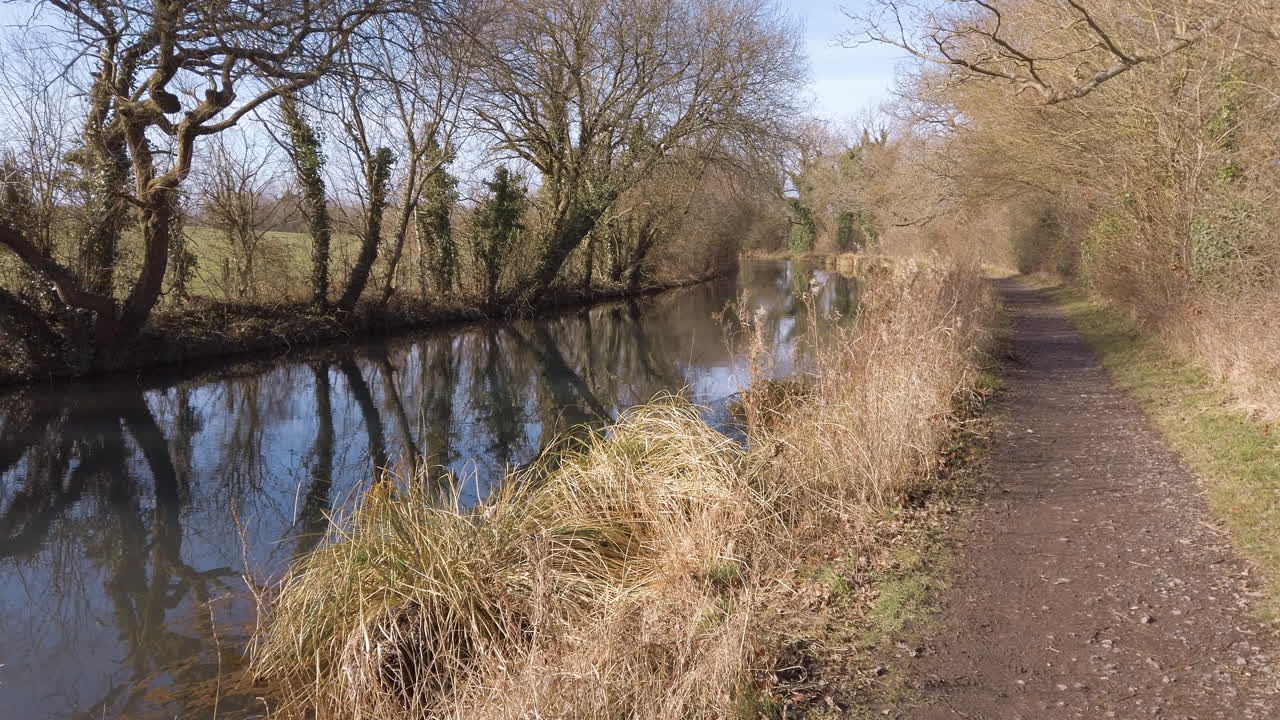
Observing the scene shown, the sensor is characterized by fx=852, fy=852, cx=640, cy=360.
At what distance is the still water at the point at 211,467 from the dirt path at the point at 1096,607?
3269mm

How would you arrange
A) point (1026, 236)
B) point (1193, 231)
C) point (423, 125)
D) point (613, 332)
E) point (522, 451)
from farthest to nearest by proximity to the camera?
point (1026, 236) → point (613, 332) → point (423, 125) → point (1193, 231) → point (522, 451)

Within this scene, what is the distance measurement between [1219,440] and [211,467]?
33.2 feet

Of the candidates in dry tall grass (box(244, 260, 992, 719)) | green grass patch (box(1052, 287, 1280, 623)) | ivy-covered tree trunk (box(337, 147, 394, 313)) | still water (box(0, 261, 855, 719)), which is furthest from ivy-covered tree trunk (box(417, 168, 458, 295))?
dry tall grass (box(244, 260, 992, 719))

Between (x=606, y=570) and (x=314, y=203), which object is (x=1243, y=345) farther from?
(x=314, y=203)

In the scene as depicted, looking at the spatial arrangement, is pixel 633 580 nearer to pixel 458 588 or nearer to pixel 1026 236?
pixel 458 588

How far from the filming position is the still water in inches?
207

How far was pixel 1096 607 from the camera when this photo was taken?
4582mm

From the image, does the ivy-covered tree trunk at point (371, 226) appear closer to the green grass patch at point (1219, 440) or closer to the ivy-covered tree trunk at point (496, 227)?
the ivy-covered tree trunk at point (496, 227)

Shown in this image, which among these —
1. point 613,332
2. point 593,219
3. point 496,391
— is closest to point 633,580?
point 496,391

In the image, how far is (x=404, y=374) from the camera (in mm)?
15797

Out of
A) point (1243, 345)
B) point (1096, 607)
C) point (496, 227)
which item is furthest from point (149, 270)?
point (1243, 345)

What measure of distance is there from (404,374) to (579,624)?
38.7ft

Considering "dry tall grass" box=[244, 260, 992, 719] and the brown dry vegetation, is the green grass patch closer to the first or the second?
the brown dry vegetation

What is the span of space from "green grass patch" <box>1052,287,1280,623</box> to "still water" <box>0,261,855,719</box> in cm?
382
